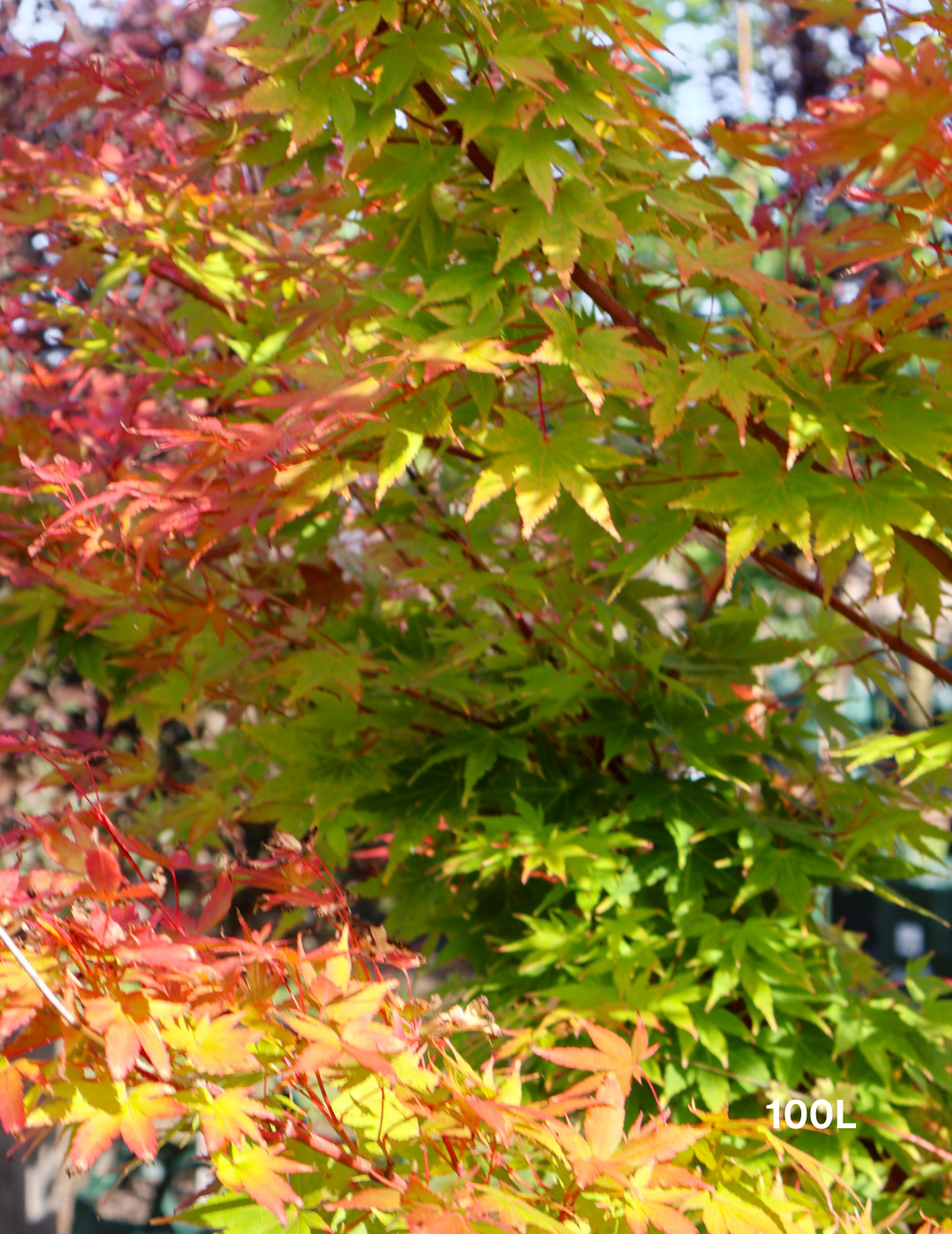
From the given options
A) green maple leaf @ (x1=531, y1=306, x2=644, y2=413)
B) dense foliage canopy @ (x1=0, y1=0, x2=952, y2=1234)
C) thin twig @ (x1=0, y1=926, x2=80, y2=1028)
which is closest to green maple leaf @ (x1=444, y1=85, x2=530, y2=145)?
dense foliage canopy @ (x1=0, y1=0, x2=952, y2=1234)

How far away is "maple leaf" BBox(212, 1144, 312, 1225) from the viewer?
69 cm

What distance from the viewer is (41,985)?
691mm

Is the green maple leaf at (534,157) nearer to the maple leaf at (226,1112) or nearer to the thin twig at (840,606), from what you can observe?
the thin twig at (840,606)

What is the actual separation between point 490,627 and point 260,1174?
3.02 feet

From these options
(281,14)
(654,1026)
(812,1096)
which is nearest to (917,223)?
(281,14)

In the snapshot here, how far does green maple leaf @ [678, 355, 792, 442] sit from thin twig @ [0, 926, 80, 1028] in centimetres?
76

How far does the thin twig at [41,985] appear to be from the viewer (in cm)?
69

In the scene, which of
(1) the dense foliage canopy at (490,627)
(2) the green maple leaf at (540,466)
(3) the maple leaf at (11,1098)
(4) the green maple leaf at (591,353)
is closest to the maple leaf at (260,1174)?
(1) the dense foliage canopy at (490,627)

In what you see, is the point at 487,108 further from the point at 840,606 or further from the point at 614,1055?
the point at 614,1055

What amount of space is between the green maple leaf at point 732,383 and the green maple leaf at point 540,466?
11 cm

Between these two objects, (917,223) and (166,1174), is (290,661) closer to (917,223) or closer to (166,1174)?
(917,223)

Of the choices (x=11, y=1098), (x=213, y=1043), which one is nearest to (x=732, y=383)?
(x=213, y=1043)

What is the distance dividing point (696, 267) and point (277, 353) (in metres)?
0.72

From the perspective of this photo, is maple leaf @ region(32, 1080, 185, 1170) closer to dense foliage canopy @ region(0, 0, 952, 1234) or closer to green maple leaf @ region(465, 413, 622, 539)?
dense foliage canopy @ region(0, 0, 952, 1234)
